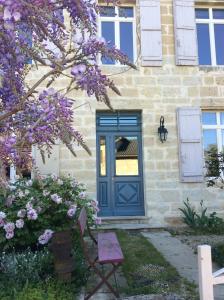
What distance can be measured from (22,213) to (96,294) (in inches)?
60.4

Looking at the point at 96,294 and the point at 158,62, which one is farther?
the point at 158,62

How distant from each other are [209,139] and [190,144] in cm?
64

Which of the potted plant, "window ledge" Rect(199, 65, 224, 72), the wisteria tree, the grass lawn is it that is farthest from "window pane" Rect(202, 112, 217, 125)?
the wisteria tree

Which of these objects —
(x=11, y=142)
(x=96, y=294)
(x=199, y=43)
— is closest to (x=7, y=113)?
(x=11, y=142)

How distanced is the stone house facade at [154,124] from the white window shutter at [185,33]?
0.07 feet

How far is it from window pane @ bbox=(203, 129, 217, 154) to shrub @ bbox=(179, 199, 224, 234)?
4.25 feet

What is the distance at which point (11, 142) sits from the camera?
7.79 ft

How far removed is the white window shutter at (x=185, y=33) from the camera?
9.42m

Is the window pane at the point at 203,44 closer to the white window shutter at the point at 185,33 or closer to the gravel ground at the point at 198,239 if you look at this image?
the white window shutter at the point at 185,33

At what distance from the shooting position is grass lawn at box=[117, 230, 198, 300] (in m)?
4.21

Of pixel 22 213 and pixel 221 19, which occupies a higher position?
pixel 221 19

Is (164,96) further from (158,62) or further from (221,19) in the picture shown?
(221,19)

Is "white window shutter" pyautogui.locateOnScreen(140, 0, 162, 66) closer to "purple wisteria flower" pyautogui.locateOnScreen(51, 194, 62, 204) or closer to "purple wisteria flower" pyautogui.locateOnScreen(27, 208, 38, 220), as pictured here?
"purple wisteria flower" pyautogui.locateOnScreen(51, 194, 62, 204)

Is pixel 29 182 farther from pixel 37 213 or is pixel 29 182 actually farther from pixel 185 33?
pixel 185 33
